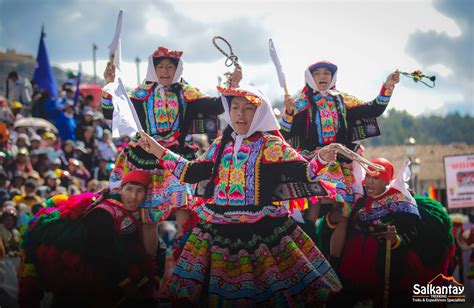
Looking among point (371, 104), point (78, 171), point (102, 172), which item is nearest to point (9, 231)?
point (78, 171)

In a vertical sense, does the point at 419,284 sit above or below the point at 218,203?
below

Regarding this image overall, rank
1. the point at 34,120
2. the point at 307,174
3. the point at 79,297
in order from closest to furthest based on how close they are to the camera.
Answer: the point at 307,174 → the point at 79,297 → the point at 34,120

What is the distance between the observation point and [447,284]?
324 inches

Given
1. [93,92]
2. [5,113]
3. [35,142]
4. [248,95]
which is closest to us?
[248,95]

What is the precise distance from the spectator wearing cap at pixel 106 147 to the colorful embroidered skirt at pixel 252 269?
885 cm

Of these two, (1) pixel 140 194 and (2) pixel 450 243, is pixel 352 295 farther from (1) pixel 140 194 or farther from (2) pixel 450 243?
(1) pixel 140 194

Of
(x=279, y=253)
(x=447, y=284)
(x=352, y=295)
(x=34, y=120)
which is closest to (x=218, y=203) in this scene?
(x=279, y=253)

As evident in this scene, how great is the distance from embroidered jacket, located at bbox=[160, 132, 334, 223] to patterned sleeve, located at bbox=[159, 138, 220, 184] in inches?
5.4

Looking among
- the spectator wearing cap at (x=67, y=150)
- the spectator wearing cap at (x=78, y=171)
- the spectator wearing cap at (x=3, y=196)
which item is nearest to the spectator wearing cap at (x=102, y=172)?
the spectator wearing cap at (x=78, y=171)

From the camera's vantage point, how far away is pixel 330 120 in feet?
28.3

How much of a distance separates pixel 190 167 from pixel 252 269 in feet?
3.58

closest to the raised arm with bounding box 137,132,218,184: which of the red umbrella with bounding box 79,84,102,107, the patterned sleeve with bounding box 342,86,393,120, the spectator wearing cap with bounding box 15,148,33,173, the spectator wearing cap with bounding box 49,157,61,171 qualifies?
the patterned sleeve with bounding box 342,86,393,120

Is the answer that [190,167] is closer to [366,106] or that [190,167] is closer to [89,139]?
[366,106]

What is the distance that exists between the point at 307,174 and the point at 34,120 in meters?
9.34
